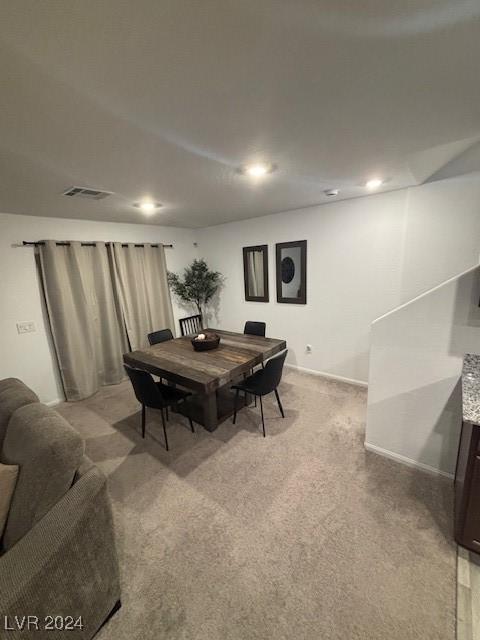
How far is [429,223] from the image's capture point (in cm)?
263

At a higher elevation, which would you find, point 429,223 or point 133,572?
point 429,223

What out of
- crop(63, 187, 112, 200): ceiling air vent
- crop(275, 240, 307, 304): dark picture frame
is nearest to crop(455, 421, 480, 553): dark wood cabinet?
crop(275, 240, 307, 304): dark picture frame

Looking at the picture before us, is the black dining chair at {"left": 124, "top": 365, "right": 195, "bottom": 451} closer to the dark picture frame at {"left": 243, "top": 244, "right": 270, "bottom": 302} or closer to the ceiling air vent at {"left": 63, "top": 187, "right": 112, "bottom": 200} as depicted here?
the ceiling air vent at {"left": 63, "top": 187, "right": 112, "bottom": 200}

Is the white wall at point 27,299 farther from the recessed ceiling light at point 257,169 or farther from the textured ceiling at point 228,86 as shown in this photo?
the recessed ceiling light at point 257,169

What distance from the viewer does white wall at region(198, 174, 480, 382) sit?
2.53m

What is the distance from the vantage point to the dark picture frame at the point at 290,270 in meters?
3.59

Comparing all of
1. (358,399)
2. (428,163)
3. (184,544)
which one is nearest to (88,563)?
(184,544)

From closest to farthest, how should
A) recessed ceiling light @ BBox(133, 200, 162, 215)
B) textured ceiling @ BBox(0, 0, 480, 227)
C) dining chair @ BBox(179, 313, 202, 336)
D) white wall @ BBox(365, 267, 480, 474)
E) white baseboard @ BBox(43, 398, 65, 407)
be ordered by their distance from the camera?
textured ceiling @ BBox(0, 0, 480, 227), white wall @ BBox(365, 267, 480, 474), recessed ceiling light @ BBox(133, 200, 162, 215), white baseboard @ BBox(43, 398, 65, 407), dining chair @ BBox(179, 313, 202, 336)

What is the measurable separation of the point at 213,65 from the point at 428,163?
77.4 inches

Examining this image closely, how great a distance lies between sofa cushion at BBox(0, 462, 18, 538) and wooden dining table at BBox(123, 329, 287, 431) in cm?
120

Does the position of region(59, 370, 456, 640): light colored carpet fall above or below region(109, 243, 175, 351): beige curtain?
below

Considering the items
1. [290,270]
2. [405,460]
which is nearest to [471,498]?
[405,460]

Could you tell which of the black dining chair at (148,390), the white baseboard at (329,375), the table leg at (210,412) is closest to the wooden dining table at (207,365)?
the table leg at (210,412)

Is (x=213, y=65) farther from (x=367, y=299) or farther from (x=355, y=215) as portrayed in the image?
(x=367, y=299)
